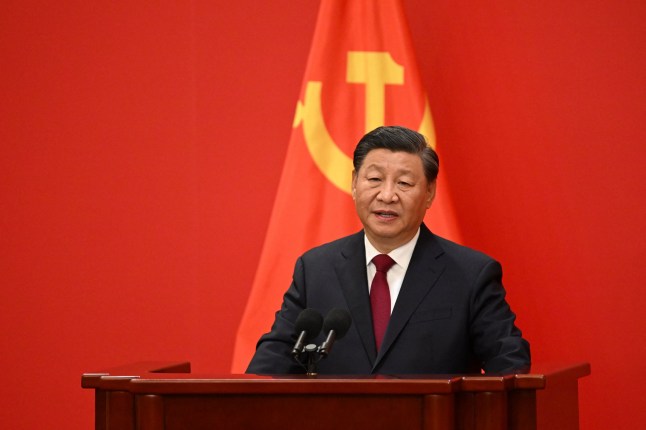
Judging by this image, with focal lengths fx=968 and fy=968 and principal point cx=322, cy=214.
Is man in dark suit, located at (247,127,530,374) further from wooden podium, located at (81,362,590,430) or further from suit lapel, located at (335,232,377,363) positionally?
wooden podium, located at (81,362,590,430)

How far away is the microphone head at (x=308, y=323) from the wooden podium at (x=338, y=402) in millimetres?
148

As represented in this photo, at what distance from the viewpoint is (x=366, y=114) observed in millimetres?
3225

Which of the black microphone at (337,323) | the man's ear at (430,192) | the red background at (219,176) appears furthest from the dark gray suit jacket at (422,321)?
the red background at (219,176)

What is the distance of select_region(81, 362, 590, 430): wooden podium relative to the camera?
1.56m

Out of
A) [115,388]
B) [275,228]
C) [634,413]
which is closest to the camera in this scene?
[115,388]

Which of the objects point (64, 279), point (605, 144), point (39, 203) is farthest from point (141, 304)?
point (605, 144)

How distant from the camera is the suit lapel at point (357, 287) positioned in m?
2.16

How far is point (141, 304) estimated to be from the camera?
354cm

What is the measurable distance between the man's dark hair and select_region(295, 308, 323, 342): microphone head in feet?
2.13

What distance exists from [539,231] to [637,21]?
0.85 m

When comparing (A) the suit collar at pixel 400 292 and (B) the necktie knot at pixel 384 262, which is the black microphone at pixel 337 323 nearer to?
(A) the suit collar at pixel 400 292

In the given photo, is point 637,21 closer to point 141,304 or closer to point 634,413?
point 634,413

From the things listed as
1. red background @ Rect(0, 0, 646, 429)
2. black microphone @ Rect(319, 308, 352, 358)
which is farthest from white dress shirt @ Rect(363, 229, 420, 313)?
red background @ Rect(0, 0, 646, 429)

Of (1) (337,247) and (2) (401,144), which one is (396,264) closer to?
(1) (337,247)
